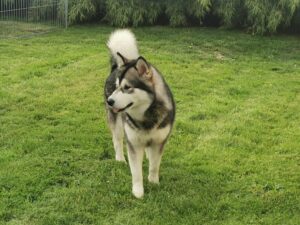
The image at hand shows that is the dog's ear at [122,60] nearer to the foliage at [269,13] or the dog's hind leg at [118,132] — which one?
the dog's hind leg at [118,132]

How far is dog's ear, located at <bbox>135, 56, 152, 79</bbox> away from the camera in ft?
11.8

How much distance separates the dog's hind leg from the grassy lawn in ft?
0.36

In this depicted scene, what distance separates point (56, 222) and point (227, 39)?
22.5ft

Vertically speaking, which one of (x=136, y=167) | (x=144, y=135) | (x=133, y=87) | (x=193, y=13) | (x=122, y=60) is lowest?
(x=136, y=167)

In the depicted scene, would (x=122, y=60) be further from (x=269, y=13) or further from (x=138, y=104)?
(x=269, y=13)

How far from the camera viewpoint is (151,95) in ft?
12.3

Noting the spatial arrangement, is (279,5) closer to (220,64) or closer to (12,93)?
(220,64)

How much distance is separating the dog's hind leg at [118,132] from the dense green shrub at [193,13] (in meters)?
6.15

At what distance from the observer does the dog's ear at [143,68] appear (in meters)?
3.59

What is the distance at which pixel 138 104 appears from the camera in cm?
371

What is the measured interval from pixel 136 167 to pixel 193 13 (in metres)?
7.18

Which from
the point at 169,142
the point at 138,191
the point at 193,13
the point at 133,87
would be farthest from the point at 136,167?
the point at 193,13

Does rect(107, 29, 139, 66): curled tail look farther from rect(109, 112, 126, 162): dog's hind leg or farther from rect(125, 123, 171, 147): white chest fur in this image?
rect(125, 123, 171, 147): white chest fur

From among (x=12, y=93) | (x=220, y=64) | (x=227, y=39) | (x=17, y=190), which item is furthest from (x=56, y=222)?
(x=227, y=39)
